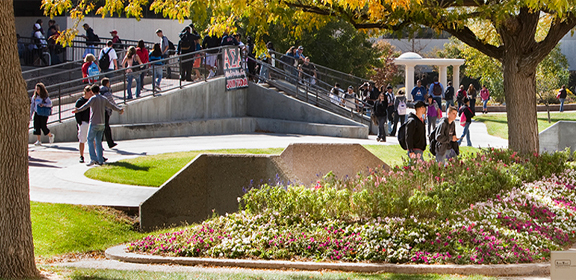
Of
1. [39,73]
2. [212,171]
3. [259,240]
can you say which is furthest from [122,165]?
[39,73]

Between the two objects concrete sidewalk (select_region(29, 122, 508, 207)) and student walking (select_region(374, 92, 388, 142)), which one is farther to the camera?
student walking (select_region(374, 92, 388, 142))

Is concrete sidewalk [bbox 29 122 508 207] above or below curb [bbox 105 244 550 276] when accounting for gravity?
above

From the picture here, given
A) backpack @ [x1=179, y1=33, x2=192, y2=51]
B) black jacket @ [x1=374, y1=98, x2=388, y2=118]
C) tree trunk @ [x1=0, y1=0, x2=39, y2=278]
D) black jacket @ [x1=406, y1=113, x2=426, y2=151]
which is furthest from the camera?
backpack @ [x1=179, y1=33, x2=192, y2=51]

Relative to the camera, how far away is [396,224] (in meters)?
8.51

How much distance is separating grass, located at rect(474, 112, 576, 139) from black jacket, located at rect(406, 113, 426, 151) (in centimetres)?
1320

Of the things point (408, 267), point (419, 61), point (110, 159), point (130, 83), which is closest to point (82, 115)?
point (110, 159)

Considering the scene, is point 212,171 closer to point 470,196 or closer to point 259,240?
point 259,240

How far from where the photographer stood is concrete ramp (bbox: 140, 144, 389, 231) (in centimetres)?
1123

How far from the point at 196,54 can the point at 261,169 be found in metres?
11.3

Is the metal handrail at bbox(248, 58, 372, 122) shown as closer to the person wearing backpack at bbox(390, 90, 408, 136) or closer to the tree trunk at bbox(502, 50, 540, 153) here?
the person wearing backpack at bbox(390, 90, 408, 136)

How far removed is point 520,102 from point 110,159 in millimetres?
9007

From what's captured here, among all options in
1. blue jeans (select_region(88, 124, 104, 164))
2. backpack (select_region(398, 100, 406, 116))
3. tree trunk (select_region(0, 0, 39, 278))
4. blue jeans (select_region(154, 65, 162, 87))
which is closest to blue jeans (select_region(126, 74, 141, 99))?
blue jeans (select_region(154, 65, 162, 87))

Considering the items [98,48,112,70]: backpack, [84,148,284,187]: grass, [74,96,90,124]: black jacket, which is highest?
[98,48,112,70]: backpack

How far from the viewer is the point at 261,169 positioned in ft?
37.1
